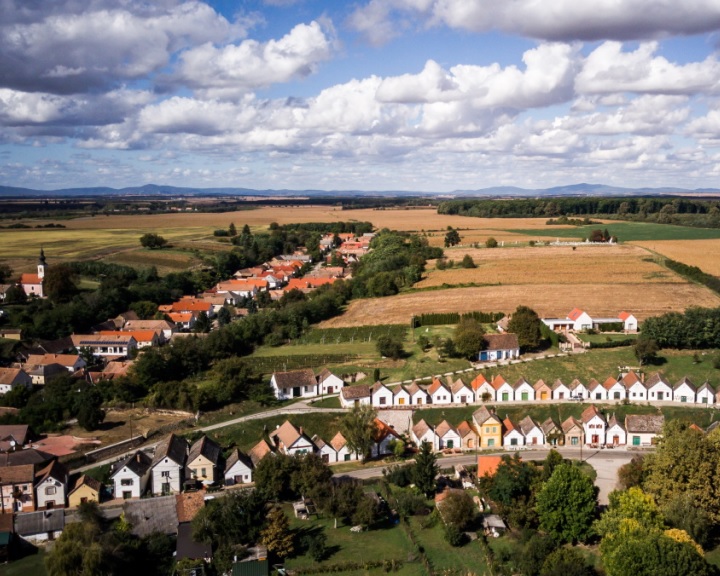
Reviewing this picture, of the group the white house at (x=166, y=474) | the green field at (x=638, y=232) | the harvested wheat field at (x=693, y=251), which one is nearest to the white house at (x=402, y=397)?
the white house at (x=166, y=474)

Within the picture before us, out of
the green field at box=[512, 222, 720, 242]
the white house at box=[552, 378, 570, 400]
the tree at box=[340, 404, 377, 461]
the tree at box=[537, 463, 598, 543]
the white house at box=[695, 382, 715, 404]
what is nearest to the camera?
the tree at box=[537, 463, 598, 543]

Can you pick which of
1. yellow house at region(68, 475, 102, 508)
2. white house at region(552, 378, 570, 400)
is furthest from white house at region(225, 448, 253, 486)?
white house at region(552, 378, 570, 400)

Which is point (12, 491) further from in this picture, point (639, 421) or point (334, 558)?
point (639, 421)

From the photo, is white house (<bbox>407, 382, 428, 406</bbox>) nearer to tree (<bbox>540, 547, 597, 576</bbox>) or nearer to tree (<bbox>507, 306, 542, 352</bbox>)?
tree (<bbox>507, 306, 542, 352</bbox>)

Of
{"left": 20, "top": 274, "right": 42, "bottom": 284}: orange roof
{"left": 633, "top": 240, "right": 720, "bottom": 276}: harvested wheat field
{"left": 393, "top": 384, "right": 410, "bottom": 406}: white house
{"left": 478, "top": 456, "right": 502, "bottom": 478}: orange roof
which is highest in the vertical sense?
{"left": 633, "top": 240, "right": 720, "bottom": 276}: harvested wheat field

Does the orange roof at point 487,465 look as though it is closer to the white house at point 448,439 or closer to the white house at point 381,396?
the white house at point 448,439

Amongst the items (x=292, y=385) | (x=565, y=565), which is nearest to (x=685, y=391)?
(x=565, y=565)

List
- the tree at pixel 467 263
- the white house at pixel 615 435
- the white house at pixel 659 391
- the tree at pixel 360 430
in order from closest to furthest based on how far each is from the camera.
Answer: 1. the tree at pixel 360 430
2. the white house at pixel 615 435
3. the white house at pixel 659 391
4. the tree at pixel 467 263

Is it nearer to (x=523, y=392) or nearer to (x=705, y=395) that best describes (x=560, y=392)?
(x=523, y=392)
